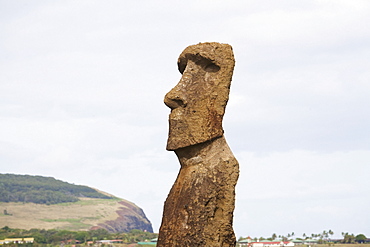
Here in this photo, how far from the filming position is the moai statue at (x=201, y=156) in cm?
1567

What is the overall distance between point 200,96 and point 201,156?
143 centimetres

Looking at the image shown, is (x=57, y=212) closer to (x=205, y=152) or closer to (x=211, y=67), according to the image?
(x=211, y=67)

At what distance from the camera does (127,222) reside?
179 meters

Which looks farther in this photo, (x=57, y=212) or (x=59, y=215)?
(x=57, y=212)

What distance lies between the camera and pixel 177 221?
15.7 m

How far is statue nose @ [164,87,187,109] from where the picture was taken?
1641cm

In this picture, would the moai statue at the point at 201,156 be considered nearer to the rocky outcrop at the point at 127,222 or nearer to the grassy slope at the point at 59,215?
the grassy slope at the point at 59,215

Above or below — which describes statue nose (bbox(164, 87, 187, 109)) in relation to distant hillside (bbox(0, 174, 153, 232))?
below

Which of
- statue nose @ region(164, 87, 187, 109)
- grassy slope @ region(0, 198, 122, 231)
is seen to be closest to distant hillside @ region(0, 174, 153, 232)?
grassy slope @ region(0, 198, 122, 231)

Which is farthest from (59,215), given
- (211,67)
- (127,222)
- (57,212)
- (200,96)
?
(200,96)

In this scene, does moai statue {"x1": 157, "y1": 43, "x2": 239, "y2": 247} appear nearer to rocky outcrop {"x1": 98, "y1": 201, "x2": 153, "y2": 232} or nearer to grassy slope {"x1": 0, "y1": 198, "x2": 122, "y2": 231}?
grassy slope {"x1": 0, "y1": 198, "x2": 122, "y2": 231}

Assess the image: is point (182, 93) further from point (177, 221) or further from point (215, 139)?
point (177, 221)

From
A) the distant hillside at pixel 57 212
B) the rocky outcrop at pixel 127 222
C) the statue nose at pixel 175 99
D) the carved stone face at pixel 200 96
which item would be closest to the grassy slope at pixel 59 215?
the distant hillside at pixel 57 212

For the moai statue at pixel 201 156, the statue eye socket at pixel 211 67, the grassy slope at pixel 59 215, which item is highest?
the grassy slope at pixel 59 215
